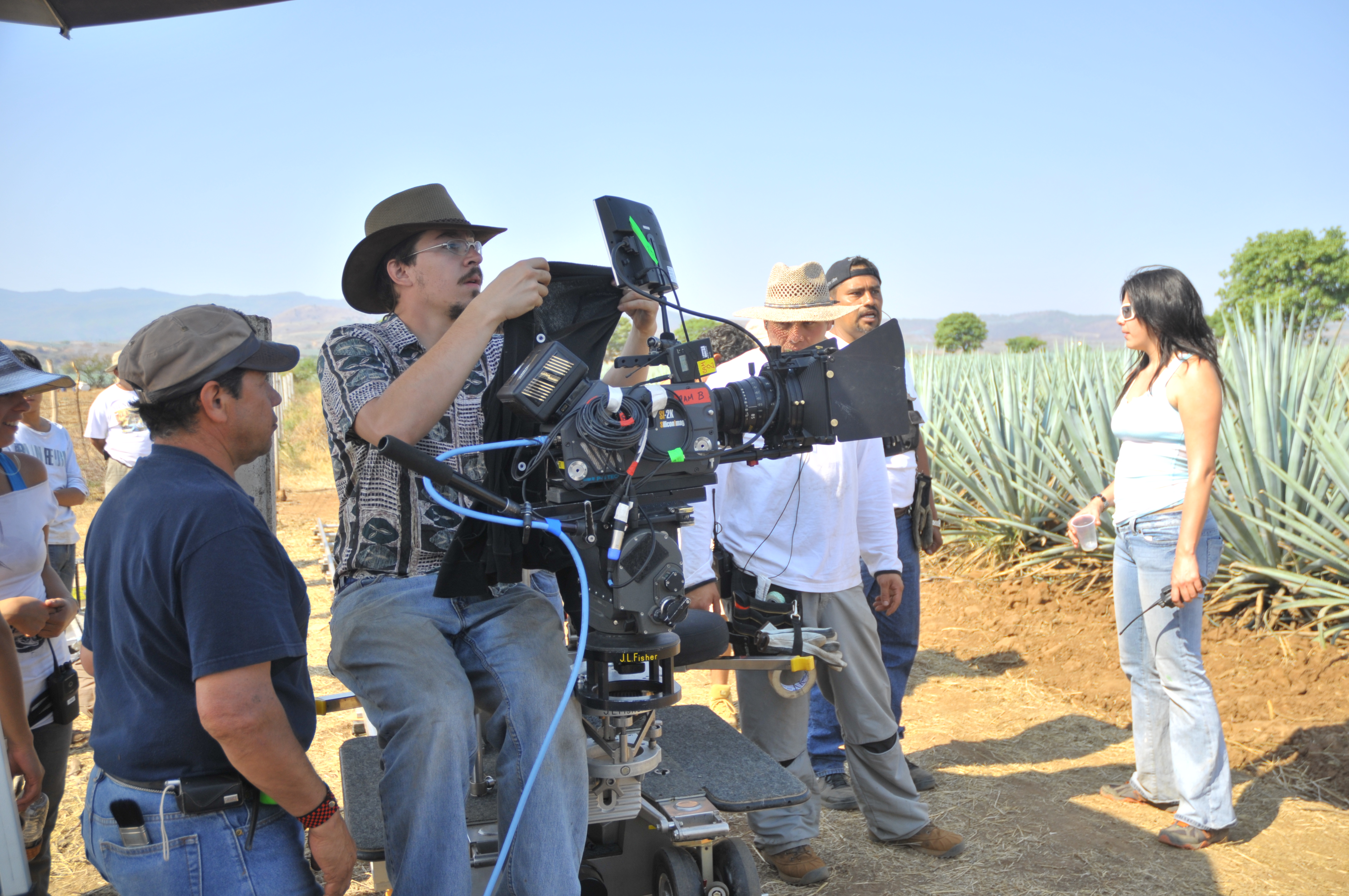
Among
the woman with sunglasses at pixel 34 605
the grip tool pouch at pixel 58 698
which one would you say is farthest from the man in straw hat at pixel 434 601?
the grip tool pouch at pixel 58 698

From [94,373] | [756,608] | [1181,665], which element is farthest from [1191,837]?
[94,373]

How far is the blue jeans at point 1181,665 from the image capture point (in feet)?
12.0

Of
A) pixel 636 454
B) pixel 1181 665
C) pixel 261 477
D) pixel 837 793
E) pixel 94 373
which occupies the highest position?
pixel 94 373

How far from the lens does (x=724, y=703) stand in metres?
5.24

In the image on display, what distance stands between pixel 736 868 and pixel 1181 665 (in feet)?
6.76

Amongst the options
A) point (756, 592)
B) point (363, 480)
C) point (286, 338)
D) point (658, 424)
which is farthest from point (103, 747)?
point (286, 338)

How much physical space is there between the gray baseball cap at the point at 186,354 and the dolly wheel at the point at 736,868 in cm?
175

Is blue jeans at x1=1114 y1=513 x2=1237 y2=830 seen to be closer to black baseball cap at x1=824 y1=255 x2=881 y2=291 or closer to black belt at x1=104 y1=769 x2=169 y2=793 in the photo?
black baseball cap at x1=824 y1=255 x2=881 y2=291

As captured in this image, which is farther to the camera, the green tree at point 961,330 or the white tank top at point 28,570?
the green tree at point 961,330

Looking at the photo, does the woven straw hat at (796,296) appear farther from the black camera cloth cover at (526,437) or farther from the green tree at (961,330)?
the green tree at (961,330)

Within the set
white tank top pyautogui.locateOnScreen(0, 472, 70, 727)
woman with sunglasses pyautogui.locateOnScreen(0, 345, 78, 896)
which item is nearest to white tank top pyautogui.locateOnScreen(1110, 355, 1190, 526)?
woman with sunglasses pyautogui.locateOnScreen(0, 345, 78, 896)

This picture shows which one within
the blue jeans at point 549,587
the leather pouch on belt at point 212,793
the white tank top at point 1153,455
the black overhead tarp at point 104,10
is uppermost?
the black overhead tarp at point 104,10

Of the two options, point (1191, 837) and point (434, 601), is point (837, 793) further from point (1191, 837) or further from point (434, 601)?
point (434, 601)

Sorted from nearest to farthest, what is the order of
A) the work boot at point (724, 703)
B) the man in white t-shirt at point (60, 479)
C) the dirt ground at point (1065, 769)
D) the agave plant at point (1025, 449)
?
the dirt ground at point (1065, 769) → the work boot at point (724, 703) → the man in white t-shirt at point (60, 479) → the agave plant at point (1025, 449)
